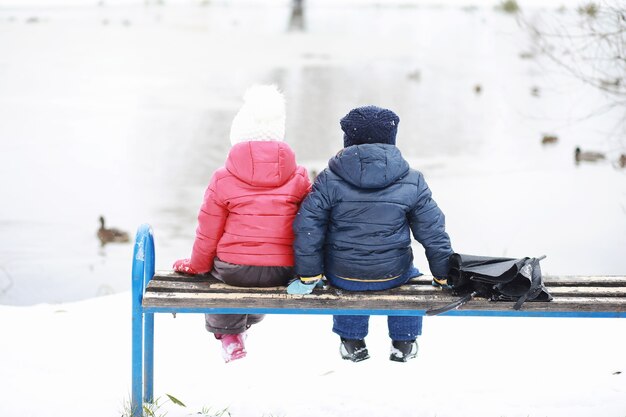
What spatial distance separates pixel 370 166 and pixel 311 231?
0.37 metres

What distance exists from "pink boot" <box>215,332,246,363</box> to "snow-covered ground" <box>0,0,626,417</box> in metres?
0.24

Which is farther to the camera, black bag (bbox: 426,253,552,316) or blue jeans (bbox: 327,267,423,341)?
blue jeans (bbox: 327,267,423,341)

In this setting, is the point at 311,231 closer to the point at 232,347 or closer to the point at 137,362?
the point at 232,347

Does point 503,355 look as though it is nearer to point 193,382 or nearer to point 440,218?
point 440,218

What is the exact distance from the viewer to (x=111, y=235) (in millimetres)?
7848

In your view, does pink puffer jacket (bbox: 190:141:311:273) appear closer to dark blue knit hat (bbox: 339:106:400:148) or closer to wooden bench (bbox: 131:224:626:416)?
wooden bench (bbox: 131:224:626:416)

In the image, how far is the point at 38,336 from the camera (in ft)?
14.7

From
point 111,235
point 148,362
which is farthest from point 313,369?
point 111,235

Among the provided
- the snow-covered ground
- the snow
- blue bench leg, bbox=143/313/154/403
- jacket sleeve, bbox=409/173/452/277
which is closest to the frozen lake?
the snow-covered ground

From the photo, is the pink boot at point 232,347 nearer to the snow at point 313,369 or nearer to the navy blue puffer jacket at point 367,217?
the snow at point 313,369

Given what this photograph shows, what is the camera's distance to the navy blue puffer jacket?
11.3 feet

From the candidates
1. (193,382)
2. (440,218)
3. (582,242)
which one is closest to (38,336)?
(193,382)

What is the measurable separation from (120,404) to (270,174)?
1.25m

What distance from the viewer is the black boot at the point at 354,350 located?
12.2 ft
